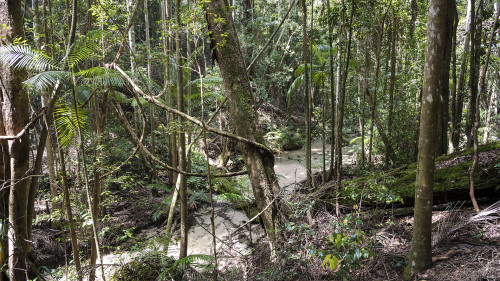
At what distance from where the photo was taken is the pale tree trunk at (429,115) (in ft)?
7.84

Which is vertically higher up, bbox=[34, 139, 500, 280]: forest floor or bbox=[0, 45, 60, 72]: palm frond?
bbox=[0, 45, 60, 72]: palm frond

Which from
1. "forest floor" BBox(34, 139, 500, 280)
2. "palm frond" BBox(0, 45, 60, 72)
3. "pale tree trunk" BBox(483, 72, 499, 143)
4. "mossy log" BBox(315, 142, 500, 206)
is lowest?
"forest floor" BBox(34, 139, 500, 280)

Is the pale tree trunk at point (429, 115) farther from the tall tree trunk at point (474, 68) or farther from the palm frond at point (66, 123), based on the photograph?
the palm frond at point (66, 123)

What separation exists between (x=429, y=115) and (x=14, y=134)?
4350 mm

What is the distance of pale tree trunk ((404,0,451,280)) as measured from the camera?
2.39m

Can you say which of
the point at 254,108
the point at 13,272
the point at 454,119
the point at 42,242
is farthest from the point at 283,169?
the point at 13,272

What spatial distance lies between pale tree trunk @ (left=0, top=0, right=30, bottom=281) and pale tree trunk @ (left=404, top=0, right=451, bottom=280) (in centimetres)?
416

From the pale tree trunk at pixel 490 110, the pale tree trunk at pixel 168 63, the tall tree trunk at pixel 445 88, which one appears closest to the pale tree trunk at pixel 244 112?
the pale tree trunk at pixel 168 63

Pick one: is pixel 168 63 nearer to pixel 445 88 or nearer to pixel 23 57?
pixel 23 57

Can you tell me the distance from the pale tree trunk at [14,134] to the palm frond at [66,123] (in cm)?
51

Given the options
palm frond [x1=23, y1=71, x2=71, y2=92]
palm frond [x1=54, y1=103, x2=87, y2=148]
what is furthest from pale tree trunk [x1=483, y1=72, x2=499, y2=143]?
palm frond [x1=23, y1=71, x2=71, y2=92]

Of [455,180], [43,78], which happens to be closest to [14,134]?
[43,78]

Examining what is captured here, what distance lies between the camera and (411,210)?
4.67 m

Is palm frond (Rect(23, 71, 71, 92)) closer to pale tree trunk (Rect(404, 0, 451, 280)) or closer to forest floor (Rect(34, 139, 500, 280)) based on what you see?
forest floor (Rect(34, 139, 500, 280))
